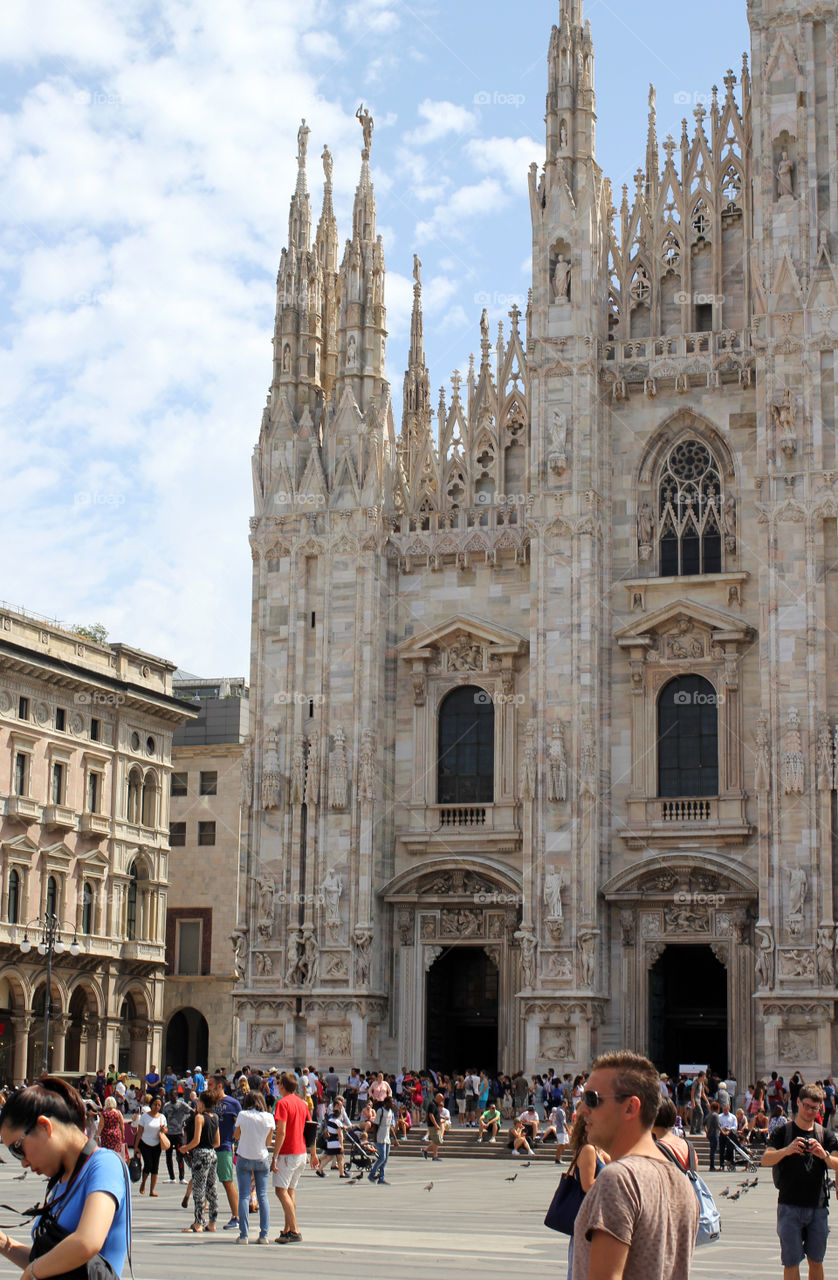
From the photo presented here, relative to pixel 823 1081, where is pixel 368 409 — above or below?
above

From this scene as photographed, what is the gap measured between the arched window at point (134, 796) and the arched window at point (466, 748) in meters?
18.8

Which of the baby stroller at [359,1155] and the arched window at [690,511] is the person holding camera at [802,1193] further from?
the arched window at [690,511]

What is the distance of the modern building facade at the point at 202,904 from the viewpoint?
57.3 m

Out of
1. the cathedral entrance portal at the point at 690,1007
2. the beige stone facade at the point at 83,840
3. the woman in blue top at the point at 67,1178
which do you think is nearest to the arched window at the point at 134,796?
the beige stone facade at the point at 83,840

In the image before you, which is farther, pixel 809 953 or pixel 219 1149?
pixel 809 953

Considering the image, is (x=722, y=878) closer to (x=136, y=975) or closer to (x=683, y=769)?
(x=683, y=769)

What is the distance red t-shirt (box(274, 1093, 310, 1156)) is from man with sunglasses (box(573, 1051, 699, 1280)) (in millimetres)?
10587

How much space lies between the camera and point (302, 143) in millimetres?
41531

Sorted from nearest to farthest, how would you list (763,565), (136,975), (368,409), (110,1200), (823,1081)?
1. (110,1200)
2. (823,1081)
3. (763,565)
4. (368,409)
5. (136,975)

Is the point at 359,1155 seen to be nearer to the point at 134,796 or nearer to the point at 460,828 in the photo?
the point at 460,828

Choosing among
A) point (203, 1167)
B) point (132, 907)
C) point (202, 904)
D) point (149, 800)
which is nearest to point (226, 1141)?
point (203, 1167)

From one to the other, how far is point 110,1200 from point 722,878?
29955 millimetres

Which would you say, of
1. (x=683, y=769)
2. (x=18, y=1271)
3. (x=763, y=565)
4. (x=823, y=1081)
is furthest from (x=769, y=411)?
(x=18, y=1271)

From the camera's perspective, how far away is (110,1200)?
589 cm
